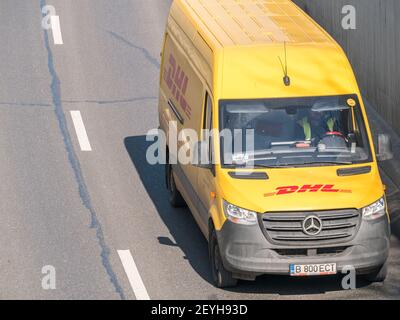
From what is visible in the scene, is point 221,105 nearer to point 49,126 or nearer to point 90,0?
point 49,126

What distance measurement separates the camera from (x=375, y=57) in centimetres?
2038

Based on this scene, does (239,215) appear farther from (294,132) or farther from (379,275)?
(379,275)

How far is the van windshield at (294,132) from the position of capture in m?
14.7

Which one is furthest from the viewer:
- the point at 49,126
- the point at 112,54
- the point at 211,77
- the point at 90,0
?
the point at 90,0

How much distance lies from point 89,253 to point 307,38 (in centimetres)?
390

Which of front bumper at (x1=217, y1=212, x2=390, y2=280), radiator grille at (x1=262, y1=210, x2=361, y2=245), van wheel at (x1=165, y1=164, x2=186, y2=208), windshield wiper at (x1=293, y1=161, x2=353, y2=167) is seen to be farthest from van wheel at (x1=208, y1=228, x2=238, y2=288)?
van wheel at (x1=165, y1=164, x2=186, y2=208)

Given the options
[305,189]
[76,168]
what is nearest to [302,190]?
[305,189]

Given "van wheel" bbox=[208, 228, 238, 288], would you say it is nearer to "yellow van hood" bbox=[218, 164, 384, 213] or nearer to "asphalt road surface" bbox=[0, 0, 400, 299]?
"asphalt road surface" bbox=[0, 0, 400, 299]

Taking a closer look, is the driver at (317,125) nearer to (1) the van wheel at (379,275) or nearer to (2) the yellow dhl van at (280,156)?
(2) the yellow dhl van at (280,156)

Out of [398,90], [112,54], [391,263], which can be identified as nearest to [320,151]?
[391,263]

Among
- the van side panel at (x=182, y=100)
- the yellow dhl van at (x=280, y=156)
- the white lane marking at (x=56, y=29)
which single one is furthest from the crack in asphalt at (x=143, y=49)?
the yellow dhl van at (x=280, y=156)

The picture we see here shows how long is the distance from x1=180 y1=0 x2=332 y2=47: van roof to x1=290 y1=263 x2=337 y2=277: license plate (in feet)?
9.76

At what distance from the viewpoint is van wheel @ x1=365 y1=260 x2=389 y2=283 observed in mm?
14594

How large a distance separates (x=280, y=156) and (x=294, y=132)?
38 cm
